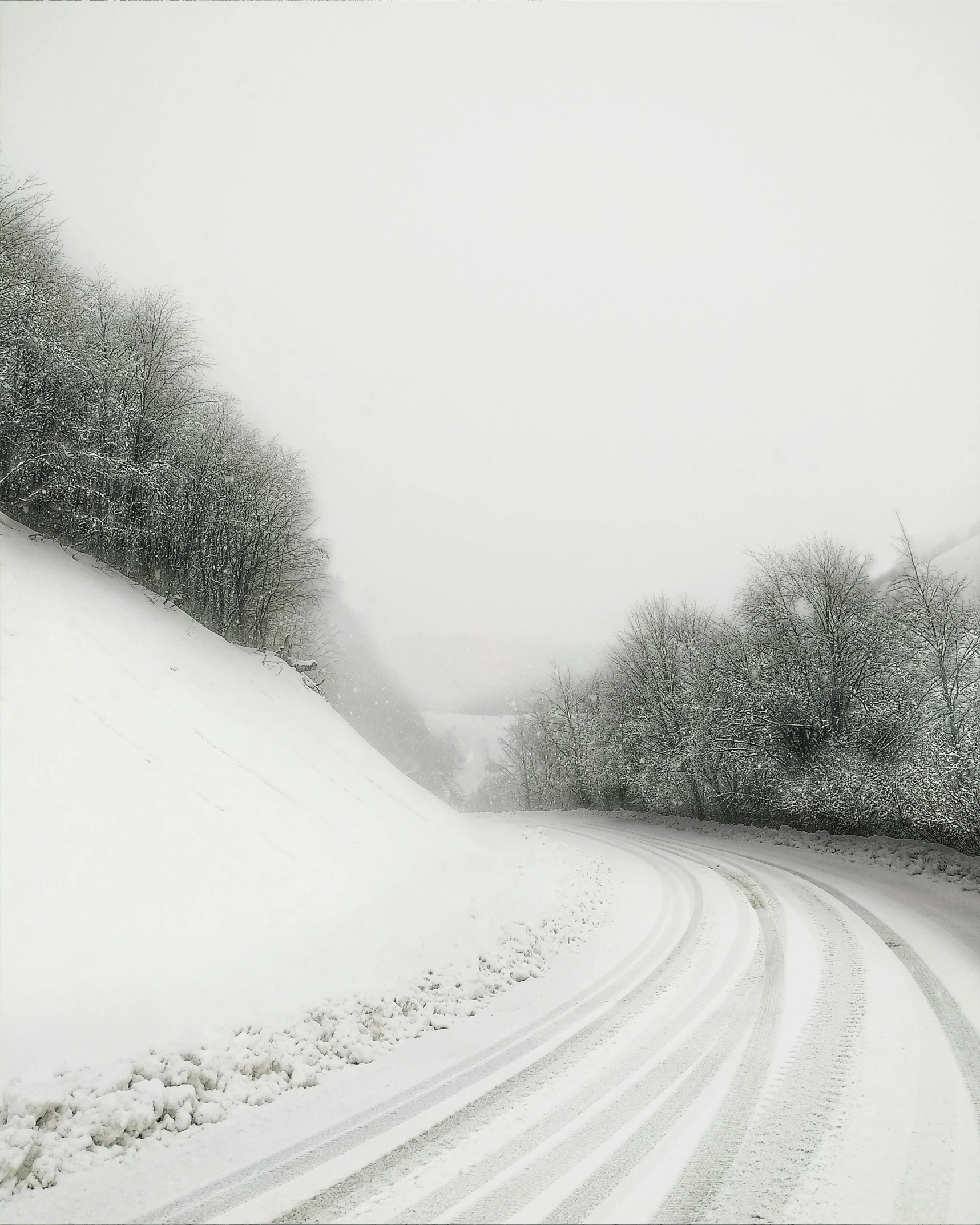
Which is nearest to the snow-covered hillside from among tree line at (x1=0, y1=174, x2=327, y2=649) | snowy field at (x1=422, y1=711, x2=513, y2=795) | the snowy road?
tree line at (x1=0, y1=174, x2=327, y2=649)

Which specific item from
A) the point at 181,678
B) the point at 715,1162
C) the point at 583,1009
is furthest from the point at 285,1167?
the point at 181,678

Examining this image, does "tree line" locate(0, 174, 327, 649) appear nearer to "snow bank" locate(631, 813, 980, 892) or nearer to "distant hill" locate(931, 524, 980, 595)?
"snow bank" locate(631, 813, 980, 892)

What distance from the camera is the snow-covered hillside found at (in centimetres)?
611

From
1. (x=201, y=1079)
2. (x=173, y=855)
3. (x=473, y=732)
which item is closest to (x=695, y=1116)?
(x=201, y=1079)

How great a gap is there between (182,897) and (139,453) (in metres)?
13.5

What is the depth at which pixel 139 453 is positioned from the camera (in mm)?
15930

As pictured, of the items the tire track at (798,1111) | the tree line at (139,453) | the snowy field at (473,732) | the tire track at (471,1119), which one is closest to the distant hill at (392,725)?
the snowy field at (473,732)

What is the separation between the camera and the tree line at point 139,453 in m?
12.5

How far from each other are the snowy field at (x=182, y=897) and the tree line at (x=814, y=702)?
1000cm

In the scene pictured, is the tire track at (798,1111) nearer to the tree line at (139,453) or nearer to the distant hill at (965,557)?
the tree line at (139,453)

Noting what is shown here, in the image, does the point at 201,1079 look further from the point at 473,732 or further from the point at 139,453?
the point at 473,732

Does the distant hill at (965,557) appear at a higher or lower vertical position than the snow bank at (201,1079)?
higher

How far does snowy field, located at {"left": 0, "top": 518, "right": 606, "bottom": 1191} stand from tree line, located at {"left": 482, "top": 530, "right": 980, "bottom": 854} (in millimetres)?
10002

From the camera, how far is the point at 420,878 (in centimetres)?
1232
